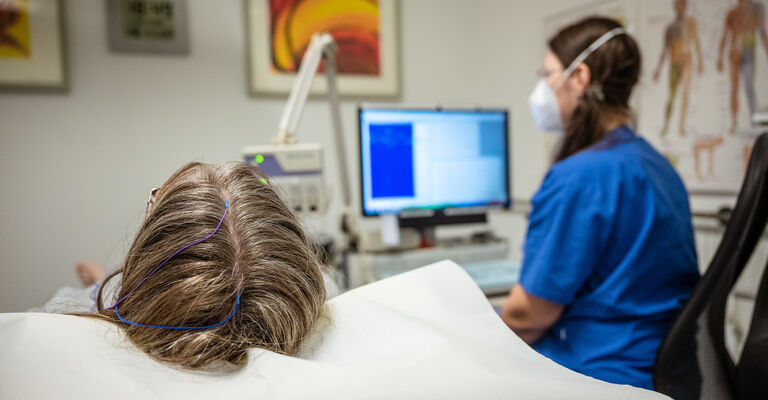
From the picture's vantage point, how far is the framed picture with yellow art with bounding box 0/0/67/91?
1.60 metres

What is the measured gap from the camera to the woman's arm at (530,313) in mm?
900

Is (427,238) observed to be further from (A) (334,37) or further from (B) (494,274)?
(A) (334,37)

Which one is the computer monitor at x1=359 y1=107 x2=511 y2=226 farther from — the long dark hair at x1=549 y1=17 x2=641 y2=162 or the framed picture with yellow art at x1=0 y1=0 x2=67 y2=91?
the framed picture with yellow art at x1=0 y1=0 x2=67 y2=91

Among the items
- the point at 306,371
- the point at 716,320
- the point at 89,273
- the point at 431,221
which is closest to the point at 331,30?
the point at 431,221

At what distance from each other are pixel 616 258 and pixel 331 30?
1.58m

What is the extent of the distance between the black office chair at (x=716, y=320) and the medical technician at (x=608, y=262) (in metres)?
0.12

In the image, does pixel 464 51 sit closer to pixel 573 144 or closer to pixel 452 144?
pixel 452 144

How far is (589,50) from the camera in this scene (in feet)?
3.36

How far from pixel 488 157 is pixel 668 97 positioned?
611 millimetres

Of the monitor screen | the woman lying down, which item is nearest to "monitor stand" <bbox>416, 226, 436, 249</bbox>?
the monitor screen

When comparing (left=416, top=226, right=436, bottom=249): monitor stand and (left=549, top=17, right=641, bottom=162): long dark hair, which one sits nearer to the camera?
(left=549, top=17, right=641, bottom=162): long dark hair

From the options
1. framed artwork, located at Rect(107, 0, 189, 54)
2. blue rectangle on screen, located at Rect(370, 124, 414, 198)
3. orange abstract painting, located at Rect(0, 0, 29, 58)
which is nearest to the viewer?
blue rectangle on screen, located at Rect(370, 124, 414, 198)

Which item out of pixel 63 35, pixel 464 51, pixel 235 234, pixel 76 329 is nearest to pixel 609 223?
pixel 235 234

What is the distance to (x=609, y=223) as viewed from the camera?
2.78ft
